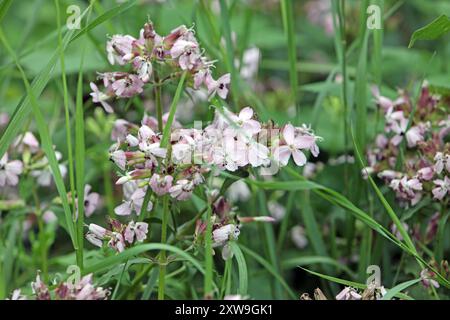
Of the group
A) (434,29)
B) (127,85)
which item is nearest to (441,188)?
(434,29)

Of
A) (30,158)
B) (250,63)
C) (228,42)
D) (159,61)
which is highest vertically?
(250,63)

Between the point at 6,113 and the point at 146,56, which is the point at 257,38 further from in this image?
the point at 146,56

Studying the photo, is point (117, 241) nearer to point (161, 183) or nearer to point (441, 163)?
point (161, 183)

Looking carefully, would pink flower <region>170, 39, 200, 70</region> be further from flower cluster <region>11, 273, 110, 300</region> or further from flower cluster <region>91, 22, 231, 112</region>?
flower cluster <region>11, 273, 110, 300</region>

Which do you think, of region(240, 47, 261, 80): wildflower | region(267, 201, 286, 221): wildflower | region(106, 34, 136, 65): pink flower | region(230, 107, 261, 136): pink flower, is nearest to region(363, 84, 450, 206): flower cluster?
region(230, 107, 261, 136): pink flower

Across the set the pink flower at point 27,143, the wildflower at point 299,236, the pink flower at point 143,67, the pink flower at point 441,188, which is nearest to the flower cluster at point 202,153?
the pink flower at point 143,67

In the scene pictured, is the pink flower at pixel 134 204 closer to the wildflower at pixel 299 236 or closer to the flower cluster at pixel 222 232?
the flower cluster at pixel 222 232
